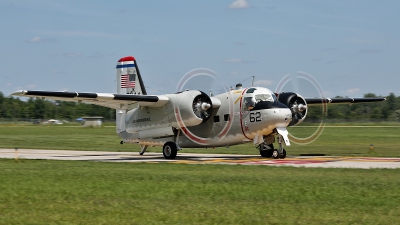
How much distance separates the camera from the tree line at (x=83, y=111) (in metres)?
127

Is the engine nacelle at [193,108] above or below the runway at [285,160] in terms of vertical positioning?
above

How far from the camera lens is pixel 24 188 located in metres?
17.1

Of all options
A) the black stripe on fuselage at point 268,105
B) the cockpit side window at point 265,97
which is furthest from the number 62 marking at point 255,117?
the cockpit side window at point 265,97

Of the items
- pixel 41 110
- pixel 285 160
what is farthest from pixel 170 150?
pixel 41 110

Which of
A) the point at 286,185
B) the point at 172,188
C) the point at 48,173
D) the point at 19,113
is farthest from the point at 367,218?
the point at 19,113

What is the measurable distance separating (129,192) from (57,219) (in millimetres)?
3923

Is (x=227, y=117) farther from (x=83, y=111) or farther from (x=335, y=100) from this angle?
(x=83, y=111)

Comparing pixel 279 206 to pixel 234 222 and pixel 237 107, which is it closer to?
pixel 234 222

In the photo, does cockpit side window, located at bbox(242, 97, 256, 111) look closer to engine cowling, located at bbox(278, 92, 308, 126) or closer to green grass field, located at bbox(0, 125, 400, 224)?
engine cowling, located at bbox(278, 92, 308, 126)

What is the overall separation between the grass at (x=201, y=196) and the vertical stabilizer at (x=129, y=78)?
13.7 m

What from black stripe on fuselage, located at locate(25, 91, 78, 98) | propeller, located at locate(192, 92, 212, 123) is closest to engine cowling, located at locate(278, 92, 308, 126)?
propeller, located at locate(192, 92, 212, 123)

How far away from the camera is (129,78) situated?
35.8 metres

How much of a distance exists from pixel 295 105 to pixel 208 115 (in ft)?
15.7

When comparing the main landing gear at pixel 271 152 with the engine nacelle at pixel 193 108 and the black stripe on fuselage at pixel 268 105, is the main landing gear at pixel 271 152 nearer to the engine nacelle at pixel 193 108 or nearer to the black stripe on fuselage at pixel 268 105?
the black stripe on fuselage at pixel 268 105
